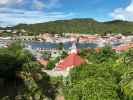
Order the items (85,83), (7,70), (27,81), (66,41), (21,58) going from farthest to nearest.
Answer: (66,41)
(85,83)
(21,58)
(7,70)
(27,81)

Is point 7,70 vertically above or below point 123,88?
above

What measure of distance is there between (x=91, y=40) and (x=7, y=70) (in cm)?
15802

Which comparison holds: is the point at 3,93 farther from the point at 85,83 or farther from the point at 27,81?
the point at 85,83

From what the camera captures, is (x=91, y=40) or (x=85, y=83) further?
(x=91, y=40)

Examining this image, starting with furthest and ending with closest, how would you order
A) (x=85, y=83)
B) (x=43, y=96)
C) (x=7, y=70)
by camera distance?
(x=85, y=83) < (x=7, y=70) < (x=43, y=96)

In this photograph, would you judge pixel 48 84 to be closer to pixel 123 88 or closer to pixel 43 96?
pixel 43 96

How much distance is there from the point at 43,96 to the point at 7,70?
13.2 feet

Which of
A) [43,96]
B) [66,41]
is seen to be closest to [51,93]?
[43,96]

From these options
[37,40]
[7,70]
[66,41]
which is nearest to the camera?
[7,70]

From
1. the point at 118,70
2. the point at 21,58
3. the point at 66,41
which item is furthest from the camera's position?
the point at 66,41

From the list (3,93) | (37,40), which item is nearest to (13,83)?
(3,93)

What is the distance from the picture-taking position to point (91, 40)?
180250 mm

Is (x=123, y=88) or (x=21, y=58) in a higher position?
(x=21, y=58)

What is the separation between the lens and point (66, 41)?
17612 centimetres
